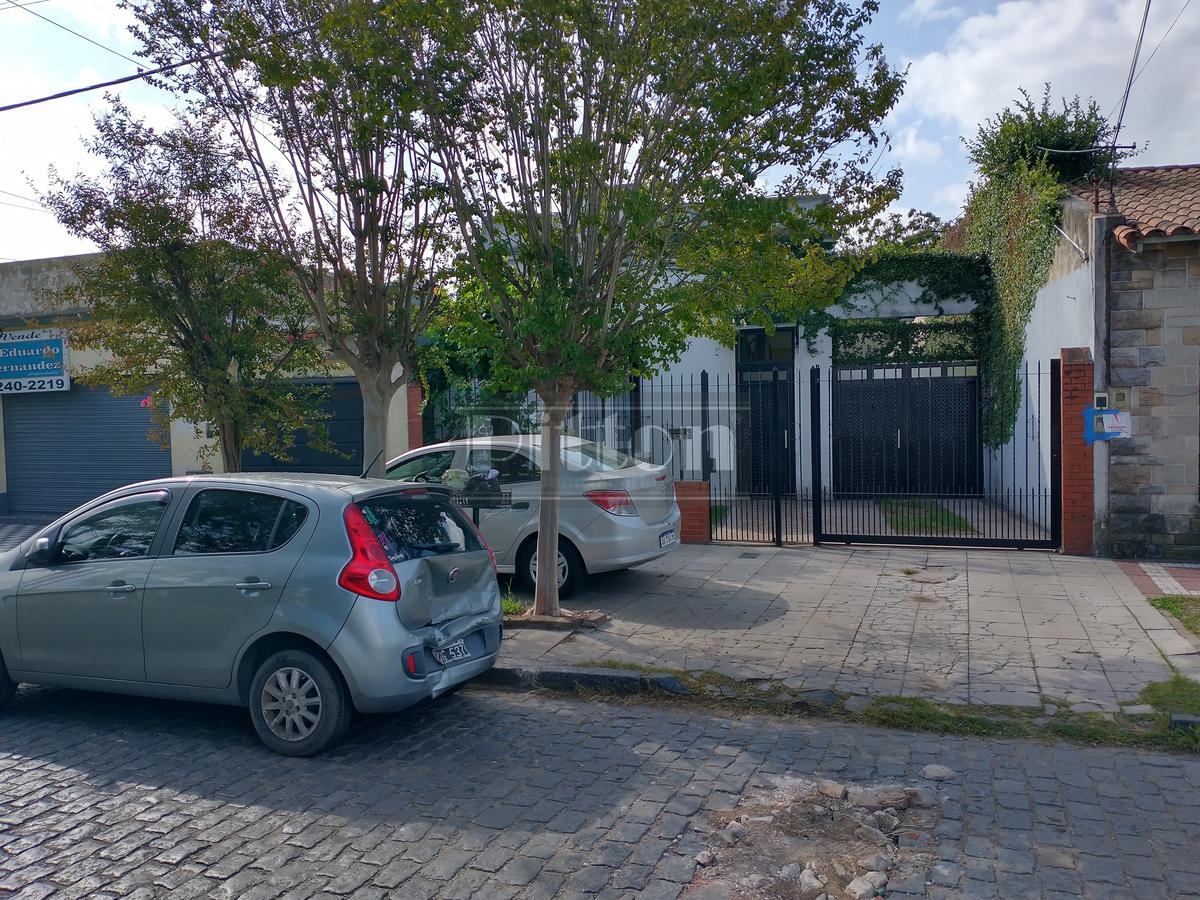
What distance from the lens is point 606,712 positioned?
626 cm

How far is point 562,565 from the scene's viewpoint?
31.0ft

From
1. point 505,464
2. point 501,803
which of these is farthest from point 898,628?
point 501,803

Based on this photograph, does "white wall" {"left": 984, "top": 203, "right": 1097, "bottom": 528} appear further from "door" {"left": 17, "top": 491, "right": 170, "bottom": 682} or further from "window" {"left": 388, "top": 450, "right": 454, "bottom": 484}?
"door" {"left": 17, "top": 491, "right": 170, "bottom": 682}

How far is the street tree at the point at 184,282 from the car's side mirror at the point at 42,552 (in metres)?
3.35

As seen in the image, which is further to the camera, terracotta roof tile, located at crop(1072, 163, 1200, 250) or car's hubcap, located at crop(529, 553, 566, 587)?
terracotta roof tile, located at crop(1072, 163, 1200, 250)

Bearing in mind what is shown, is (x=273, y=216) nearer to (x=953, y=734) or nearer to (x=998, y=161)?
(x=953, y=734)

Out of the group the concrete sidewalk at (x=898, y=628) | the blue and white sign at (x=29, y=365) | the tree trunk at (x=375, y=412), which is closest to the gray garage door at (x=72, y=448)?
the blue and white sign at (x=29, y=365)

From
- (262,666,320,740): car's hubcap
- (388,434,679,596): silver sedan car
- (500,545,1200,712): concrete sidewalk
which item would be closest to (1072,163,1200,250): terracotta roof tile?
(500,545,1200,712): concrete sidewalk

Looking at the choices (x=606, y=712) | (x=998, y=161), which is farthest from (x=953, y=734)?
(x=998, y=161)

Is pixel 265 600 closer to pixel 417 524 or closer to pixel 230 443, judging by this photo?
pixel 417 524

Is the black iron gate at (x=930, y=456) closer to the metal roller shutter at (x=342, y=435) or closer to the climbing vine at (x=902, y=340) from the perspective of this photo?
the climbing vine at (x=902, y=340)

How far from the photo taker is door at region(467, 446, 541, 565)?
30.8 ft

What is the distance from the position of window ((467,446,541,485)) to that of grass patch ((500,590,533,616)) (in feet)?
3.89

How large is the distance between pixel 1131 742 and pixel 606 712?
316 centimetres
